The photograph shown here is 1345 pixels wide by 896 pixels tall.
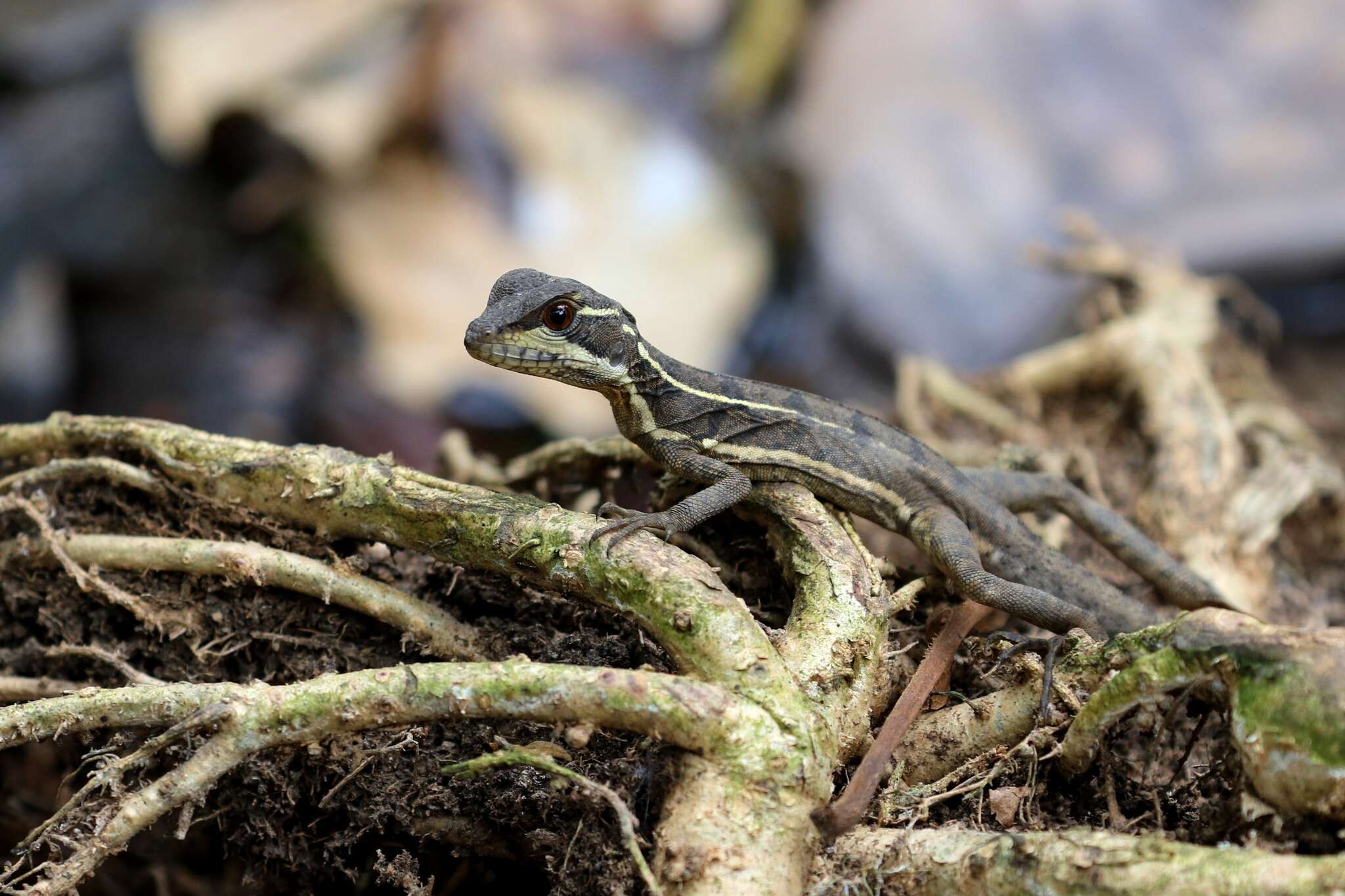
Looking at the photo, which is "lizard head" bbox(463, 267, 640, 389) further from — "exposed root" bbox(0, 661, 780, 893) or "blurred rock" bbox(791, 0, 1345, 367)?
"blurred rock" bbox(791, 0, 1345, 367)

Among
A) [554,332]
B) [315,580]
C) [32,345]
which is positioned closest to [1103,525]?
[554,332]

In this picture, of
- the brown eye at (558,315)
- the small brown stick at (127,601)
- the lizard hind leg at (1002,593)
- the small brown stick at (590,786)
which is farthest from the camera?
the brown eye at (558,315)

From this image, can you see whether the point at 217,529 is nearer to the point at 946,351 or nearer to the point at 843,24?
the point at 946,351

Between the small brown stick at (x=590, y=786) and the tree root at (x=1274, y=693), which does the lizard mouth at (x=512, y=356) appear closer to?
the small brown stick at (x=590, y=786)

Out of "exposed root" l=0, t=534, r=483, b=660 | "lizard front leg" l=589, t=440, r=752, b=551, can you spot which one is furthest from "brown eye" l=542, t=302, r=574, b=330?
"exposed root" l=0, t=534, r=483, b=660

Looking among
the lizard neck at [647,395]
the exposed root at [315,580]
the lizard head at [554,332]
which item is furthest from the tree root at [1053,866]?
the lizard head at [554,332]

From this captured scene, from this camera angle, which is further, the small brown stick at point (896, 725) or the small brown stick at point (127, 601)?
the small brown stick at point (127, 601)

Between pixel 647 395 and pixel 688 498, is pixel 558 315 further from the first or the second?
pixel 688 498

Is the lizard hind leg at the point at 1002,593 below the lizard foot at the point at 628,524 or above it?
above
